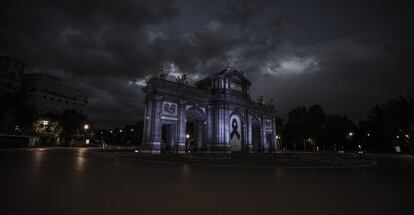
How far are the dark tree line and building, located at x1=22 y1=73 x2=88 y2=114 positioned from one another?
107 meters

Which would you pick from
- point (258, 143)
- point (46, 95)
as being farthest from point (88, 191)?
point (46, 95)

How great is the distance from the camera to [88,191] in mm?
7688

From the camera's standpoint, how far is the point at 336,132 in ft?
297

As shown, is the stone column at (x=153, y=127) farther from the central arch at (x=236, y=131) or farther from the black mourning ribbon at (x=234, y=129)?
the black mourning ribbon at (x=234, y=129)

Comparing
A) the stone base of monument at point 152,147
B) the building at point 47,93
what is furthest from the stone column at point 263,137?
the building at point 47,93

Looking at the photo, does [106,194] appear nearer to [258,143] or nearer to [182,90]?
[182,90]

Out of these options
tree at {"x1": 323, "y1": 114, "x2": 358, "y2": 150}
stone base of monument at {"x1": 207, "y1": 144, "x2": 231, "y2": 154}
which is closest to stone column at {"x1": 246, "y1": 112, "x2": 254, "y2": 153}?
stone base of monument at {"x1": 207, "y1": 144, "x2": 231, "y2": 154}

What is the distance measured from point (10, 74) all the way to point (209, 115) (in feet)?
270

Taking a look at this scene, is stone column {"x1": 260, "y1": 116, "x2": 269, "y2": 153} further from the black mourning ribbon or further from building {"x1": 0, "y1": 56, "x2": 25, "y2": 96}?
building {"x1": 0, "y1": 56, "x2": 25, "y2": 96}

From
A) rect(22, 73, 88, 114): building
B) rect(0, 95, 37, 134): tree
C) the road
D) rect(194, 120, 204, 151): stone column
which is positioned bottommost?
the road

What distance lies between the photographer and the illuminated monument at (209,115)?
43.8m

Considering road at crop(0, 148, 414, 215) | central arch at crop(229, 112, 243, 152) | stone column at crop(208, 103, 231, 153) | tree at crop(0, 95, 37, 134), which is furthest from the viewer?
central arch at crop(229, 112, 243, 152)

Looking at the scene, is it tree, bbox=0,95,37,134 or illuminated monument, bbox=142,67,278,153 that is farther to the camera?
tree, bbox=0,95,37,134

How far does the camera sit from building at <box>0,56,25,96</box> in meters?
78.8
